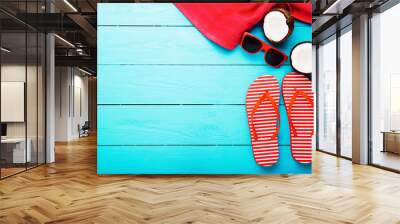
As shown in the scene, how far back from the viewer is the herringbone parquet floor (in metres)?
3.45

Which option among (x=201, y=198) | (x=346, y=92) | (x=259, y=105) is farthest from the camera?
(x=346, y=92)

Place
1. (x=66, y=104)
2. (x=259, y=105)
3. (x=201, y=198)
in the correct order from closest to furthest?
(x=201, y=198), (x=259, y=105), (x=66, y=104)

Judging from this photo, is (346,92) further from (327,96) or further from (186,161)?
(186,161)

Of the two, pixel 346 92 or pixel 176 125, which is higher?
pixel 346 92

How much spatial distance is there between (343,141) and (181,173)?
4477 mm

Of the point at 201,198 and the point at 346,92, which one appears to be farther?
the point at 346,92

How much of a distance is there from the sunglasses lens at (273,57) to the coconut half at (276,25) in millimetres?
168

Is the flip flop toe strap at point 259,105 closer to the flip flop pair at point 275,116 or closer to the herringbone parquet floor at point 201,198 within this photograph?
the flip flop pair at point 275,116

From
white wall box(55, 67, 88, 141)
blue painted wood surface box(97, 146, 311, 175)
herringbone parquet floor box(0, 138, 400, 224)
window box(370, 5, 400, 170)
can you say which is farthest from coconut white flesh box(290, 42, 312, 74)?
white wall box(55, 67, 88, 141)

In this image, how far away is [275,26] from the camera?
5.38m

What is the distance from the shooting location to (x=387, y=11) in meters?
6.49

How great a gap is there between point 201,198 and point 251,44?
2547 millimetres

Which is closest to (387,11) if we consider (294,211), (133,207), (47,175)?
(294,211)

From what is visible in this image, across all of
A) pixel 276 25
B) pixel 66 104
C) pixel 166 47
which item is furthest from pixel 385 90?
pixel 66 104
